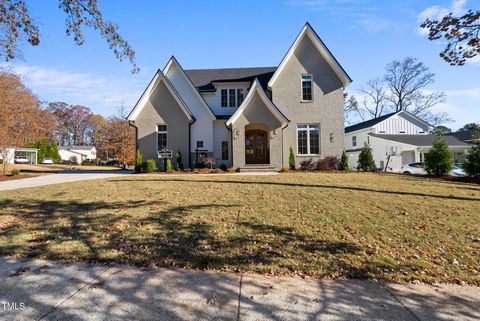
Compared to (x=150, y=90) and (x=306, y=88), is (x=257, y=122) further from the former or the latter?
(x=150, y=90)

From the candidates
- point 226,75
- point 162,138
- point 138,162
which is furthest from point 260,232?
point 226,75

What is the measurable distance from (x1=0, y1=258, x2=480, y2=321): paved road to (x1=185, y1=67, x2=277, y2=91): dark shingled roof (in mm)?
19001

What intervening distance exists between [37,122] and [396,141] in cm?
4071

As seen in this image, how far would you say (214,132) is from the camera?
1958 cm

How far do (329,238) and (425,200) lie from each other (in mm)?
5405

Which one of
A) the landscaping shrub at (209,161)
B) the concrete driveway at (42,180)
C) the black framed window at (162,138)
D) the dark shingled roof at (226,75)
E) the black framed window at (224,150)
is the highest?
the dark shingled roof at (226,75)

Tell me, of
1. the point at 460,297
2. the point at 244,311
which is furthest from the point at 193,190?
the point at 460,297

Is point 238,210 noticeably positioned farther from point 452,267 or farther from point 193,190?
point 452,267

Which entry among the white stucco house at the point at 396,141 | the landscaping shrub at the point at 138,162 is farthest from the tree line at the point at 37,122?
the white stucco house at the point at 396,141

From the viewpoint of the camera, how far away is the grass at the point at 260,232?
4.04 meters

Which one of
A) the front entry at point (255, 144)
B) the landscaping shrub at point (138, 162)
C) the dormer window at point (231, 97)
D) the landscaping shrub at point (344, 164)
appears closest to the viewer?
the landscaping shrub at point (138, 162)

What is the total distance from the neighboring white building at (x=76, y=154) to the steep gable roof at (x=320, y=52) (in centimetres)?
5671

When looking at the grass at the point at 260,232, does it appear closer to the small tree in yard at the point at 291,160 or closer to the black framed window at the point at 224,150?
the small tree in yard at the point at 291,160

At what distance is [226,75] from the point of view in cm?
2255
